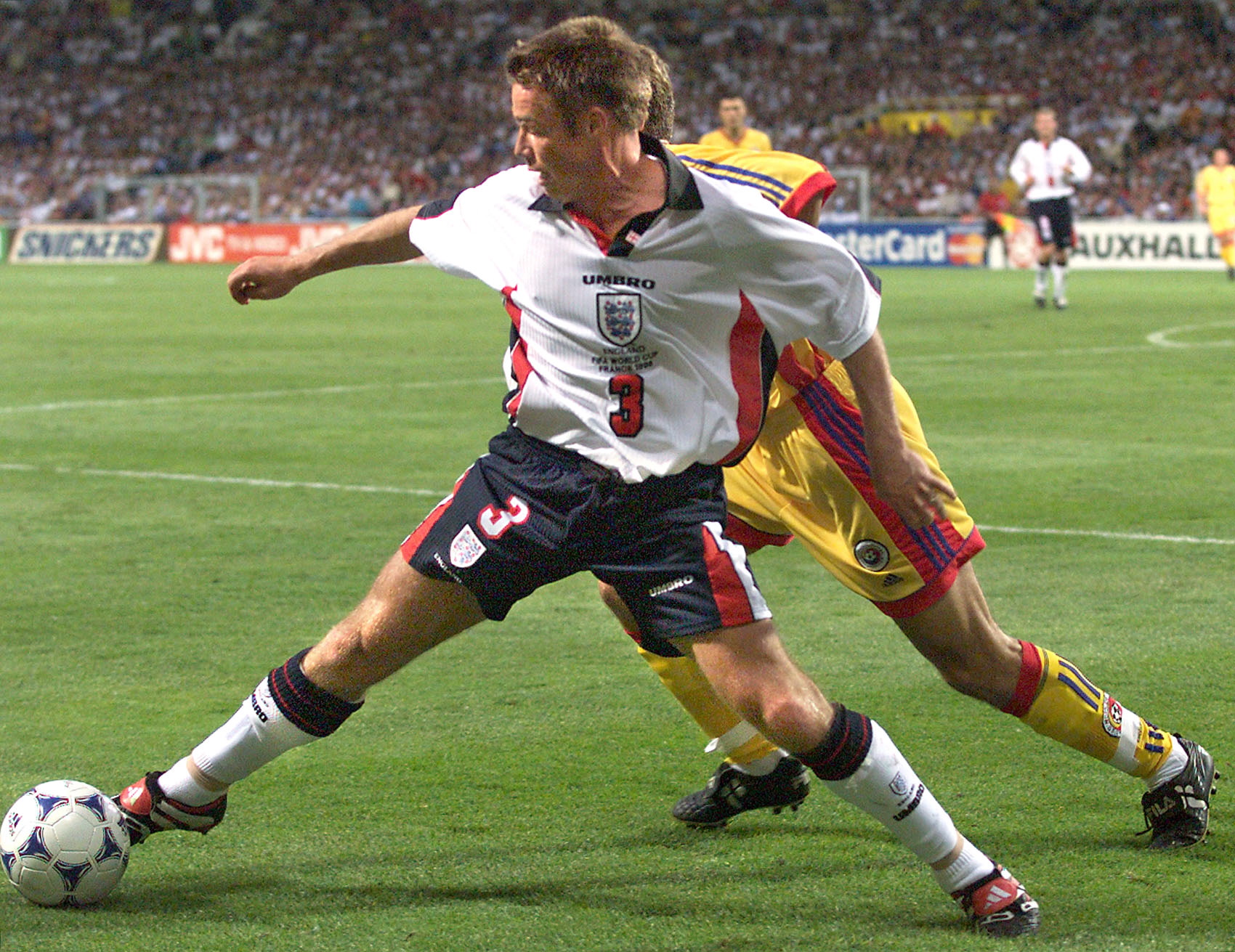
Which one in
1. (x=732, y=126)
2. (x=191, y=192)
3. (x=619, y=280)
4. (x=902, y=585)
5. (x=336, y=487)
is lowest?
(x=191, y=192)

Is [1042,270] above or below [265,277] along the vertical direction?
below

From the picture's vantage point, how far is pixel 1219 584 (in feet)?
21.9

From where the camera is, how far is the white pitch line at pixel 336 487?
7562 mm

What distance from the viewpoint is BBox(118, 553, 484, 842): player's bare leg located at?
3607 millimetres

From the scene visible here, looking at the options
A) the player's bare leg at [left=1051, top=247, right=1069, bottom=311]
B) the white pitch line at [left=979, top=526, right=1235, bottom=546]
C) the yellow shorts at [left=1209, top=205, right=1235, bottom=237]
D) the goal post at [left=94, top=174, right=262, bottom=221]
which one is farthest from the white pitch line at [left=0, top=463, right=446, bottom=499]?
the goal post at [left=94, top=174, right=262, bottom=221]

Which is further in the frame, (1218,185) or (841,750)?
(1218,185)

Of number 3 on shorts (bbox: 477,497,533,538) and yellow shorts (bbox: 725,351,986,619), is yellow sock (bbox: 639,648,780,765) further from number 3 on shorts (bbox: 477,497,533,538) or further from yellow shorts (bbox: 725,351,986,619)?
number 3 on shorts (bbox: 477,497,533,538)

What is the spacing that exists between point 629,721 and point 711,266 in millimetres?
1994

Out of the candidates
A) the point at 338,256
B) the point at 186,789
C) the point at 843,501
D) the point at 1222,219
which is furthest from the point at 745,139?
the point at 186,789

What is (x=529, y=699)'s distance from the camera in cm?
530

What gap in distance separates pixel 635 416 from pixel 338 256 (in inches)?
31.0

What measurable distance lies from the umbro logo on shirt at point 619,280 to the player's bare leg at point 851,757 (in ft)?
2.20

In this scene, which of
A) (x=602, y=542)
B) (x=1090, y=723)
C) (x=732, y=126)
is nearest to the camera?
(x=602, y=542)

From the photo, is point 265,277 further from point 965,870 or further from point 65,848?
point 965,870
